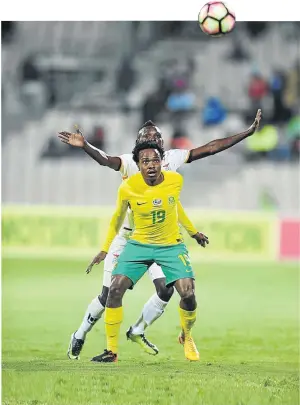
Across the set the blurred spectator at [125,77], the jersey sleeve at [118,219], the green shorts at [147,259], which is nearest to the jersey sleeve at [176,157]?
the jersey sleeve at [118,219]

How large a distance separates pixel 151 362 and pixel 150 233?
1097 mm

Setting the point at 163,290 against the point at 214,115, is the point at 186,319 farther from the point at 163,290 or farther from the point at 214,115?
the point at 214,115

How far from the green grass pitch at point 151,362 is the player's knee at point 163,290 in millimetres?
294

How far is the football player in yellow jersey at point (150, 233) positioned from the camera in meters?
6.11

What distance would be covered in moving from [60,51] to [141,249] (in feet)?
42.0

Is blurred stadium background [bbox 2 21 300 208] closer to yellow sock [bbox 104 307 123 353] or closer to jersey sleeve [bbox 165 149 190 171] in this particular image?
yellow sock [bbox 104 307 123 353]

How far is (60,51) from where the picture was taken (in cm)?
1836

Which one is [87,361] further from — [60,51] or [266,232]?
[60,51]

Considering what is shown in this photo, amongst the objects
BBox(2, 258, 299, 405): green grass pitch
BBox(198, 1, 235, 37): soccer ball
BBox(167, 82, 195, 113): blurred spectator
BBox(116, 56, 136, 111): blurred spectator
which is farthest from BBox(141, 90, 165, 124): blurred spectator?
BBox(198, 1, 235, 37): soccer ball

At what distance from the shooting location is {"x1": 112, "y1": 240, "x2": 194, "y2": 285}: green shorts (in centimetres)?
614

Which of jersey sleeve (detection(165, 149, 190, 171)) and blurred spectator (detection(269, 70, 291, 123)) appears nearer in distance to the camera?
jersey sleeve (detection(165, 149, 190, 171))

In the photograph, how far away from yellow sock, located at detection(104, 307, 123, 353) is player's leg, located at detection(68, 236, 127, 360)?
164 mm

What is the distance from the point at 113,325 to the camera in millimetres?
6301

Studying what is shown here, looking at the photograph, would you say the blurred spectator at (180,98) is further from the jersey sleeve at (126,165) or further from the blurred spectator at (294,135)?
the jersey sleeve at (126,165)
